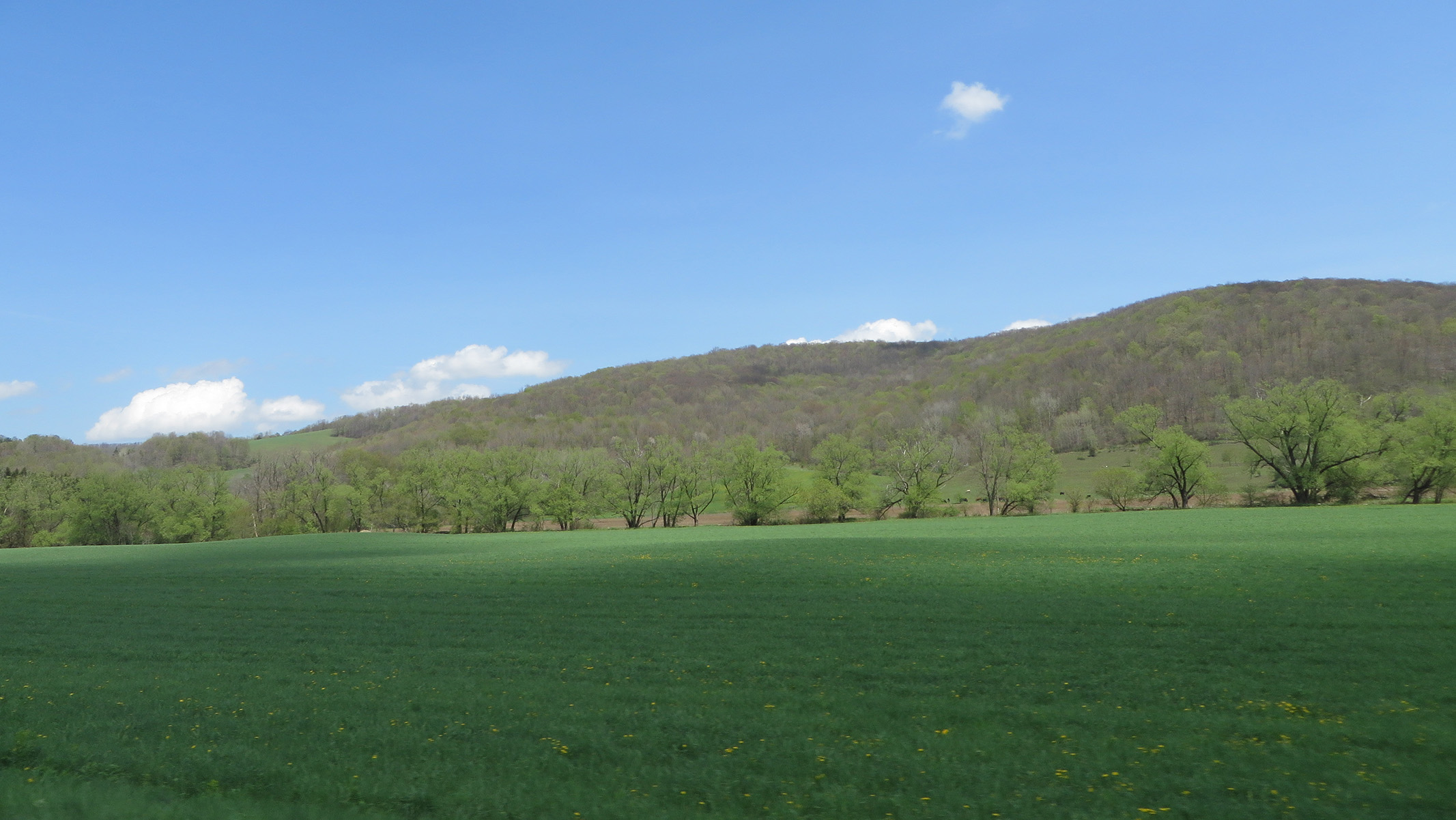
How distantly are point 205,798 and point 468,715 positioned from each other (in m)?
3.43

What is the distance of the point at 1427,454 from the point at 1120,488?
899 inches

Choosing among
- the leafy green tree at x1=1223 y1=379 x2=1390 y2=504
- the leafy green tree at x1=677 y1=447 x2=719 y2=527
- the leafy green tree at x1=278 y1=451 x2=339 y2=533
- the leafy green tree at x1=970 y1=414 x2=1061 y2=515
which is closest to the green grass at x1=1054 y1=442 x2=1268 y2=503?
the leafy green tree at x1=970 y1=414 x2=1061 y2=515

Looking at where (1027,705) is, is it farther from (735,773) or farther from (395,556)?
(395,556)

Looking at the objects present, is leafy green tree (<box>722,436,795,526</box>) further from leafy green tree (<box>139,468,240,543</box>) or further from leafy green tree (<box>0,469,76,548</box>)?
leafy green tree (<box>0,469,76,548</box>)

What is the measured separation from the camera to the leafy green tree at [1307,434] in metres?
65.2

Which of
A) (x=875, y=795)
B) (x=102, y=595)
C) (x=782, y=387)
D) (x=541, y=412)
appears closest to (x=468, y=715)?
(x=875, y=795)

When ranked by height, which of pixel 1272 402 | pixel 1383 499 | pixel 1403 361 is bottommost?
pixel 1383 499

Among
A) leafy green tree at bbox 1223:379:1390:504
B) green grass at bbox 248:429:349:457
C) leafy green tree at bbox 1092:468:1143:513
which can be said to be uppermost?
green grass at bbox 248:429:349:457

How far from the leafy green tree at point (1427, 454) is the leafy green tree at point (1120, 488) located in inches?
758

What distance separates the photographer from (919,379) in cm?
15638

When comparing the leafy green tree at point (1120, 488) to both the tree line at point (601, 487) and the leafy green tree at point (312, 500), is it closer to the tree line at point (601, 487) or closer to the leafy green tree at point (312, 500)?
the tree line at point (601, 487)

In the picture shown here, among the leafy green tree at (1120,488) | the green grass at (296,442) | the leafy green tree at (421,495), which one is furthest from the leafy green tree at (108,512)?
the leafy green tree at (1120,488)

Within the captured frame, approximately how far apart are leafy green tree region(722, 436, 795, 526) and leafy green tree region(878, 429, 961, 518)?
36.5 feet

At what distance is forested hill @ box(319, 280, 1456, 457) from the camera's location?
11525 centimetres
